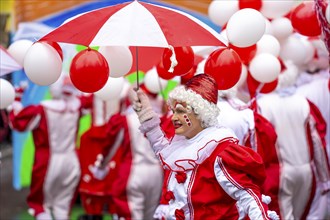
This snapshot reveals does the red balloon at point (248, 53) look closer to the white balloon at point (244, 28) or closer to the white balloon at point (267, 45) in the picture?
the white balloon at point (267, 45)

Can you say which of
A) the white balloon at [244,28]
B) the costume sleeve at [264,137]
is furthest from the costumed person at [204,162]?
the costume sleeve at [264,137]

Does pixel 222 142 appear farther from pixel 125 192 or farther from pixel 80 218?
pixel 80 218

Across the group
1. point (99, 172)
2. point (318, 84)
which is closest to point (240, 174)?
point (318, 84)

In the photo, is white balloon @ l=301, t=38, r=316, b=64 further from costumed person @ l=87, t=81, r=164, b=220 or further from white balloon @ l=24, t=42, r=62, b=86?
white balloon @ l=24, t=42, r=62, b=86

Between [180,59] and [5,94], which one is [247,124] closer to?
[180,59]

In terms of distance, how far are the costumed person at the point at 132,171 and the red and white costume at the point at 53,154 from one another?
637 millimetres

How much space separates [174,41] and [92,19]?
46 cm

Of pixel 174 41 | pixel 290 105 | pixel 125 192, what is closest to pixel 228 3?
pixel 290 105

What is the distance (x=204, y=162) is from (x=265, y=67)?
124 cm

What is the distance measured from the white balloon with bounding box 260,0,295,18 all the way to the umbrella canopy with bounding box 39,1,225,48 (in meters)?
1.38

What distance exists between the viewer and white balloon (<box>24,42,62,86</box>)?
152 inches

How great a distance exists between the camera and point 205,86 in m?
3.93

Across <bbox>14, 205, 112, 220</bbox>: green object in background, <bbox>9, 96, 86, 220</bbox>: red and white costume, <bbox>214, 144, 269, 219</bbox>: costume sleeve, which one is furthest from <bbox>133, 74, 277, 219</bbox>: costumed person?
<bbox>14, 205, 112, 220</bbox>: green object in background

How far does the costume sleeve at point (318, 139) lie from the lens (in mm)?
5863
